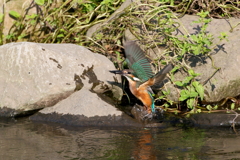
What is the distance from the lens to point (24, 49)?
5.62 metres

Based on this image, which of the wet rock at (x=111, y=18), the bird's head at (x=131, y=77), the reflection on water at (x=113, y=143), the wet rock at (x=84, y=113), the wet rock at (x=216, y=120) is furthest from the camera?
the wet rock at (x=111, y=18)

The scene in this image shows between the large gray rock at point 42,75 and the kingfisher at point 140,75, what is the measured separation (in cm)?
40

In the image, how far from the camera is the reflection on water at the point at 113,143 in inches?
162

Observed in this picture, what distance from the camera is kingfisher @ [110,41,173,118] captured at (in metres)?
5.53

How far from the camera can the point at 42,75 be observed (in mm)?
5535

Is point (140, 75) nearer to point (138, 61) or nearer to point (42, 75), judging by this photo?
point (138, 61)

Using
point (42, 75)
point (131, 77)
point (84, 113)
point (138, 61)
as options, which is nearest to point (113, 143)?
point (84, 113)

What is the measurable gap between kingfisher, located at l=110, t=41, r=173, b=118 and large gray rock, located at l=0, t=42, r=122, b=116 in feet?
1.32

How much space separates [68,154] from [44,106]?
1479mm

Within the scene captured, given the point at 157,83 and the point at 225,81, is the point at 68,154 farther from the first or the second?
the point at 225,81

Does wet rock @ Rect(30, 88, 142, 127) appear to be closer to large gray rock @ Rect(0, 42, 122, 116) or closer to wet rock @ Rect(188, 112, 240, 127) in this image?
large gray rock @ Rect(0, 42, 122, 116)

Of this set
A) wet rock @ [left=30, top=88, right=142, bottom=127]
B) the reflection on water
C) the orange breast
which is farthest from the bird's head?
the reflection on water

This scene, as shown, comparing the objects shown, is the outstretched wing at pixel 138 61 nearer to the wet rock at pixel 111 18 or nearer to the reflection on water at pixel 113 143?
the reflection on water at pixel 113 143

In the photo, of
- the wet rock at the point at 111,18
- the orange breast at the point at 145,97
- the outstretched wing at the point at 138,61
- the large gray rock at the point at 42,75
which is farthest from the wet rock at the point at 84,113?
the wet rock at the point at 111,18
